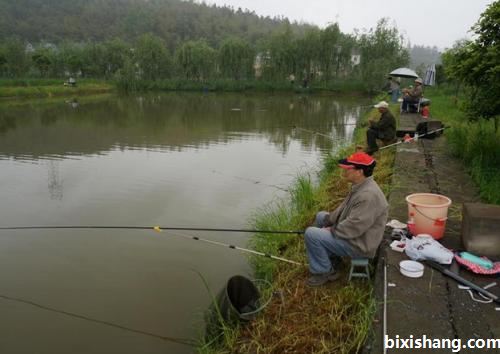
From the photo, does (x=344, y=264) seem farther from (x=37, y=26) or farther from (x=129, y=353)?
(x=37, y=26)

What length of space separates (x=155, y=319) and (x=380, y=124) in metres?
6.06

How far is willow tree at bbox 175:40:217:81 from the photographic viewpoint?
46625 mm

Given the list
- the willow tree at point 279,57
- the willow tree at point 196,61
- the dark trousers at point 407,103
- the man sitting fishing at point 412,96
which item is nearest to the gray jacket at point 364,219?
the man sitting fishing at point 412,96

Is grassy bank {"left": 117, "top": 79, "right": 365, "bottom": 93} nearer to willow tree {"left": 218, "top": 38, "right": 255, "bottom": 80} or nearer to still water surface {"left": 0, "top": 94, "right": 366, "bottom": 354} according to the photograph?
willow tree {"left": 218, "top": 38, "right": 255, "bottom": 80}

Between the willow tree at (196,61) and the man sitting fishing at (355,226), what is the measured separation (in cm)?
4574

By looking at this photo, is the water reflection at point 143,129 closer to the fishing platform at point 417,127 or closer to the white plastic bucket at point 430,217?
the fishing platform at point 417,127

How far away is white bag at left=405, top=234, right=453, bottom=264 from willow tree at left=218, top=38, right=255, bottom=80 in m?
45.1

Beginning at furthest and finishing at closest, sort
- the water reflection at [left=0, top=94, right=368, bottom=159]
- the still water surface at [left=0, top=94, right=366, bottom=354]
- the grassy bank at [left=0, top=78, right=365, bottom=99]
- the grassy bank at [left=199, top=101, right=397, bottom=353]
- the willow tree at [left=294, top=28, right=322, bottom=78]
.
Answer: the willow tree at [left=294, top=28, right=322, bottom=78]
the grassy bank at [left=0, top=78, right=365, bottom=99]
the water reflection at [left=0, top=94, right=368, bottom=159]
the still water surface at [left=0, top=94, right=366, bottom=354]
the grassy bank at [left=199, top=101, right=397, bottom=353]

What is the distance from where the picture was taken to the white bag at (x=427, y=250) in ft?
10.5

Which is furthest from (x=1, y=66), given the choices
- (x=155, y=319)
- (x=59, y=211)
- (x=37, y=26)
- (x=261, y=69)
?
(x=37, y=26)

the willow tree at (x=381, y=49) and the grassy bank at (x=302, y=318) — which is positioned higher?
the willow tree at (x=381, y=49)

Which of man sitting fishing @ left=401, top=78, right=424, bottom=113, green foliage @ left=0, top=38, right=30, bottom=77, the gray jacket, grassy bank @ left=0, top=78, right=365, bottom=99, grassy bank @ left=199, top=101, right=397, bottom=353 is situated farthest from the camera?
green foliage @ left=0, top=38, right=30, bottom=77

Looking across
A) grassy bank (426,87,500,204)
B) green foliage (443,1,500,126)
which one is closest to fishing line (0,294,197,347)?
grassy bank (426,87,500,204)

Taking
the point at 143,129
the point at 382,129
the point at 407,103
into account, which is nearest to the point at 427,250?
the point at 382,129
